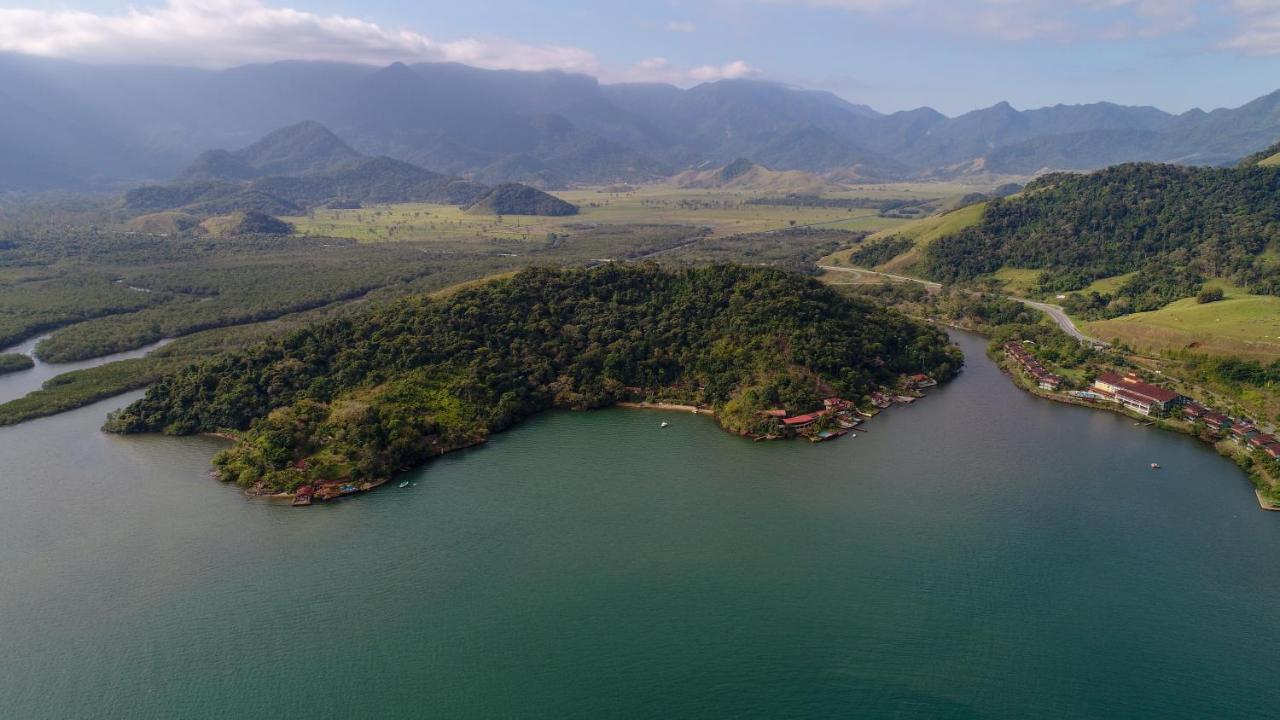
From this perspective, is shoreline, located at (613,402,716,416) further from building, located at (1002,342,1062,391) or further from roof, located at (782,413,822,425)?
building, located at (1002,342,1062,391)

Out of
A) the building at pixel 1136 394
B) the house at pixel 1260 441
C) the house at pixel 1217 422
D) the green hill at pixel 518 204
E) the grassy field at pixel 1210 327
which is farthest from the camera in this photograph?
the green hill at pixel 518 204

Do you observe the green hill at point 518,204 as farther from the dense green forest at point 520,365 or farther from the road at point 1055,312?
the dense green forest at point 520,365

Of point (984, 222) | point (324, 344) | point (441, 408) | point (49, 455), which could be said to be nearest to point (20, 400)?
point (49, 455)

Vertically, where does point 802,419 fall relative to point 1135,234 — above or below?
below

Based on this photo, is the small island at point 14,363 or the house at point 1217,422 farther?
the small island at point 14,363

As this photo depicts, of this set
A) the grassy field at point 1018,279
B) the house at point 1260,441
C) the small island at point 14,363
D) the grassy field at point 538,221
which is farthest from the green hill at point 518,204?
the house at point 1260,441

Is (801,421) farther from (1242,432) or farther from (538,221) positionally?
(538,221)

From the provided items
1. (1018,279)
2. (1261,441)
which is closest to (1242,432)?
(1261,441)
